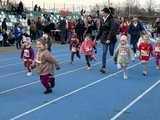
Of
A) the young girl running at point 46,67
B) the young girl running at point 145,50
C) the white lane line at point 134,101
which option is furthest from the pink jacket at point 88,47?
the young girl running at point 46,67

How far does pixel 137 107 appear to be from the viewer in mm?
11789

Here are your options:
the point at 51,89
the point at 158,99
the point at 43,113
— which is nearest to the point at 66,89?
the point at 51,89

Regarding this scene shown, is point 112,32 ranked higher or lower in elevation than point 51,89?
higher

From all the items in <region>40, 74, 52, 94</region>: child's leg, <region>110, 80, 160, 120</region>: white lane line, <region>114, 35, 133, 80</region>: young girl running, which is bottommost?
<region>110, 80, 160, 120</region>: white lane line

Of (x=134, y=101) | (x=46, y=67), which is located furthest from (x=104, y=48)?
(x=134, y=101)

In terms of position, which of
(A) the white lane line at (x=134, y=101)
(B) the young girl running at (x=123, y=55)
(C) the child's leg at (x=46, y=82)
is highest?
(B) the young girl running at (x=123, y=55)

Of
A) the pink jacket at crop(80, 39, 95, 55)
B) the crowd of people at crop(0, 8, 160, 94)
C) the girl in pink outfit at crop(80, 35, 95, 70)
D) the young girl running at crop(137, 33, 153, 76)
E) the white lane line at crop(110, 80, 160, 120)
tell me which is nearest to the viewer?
the white lane line at crop(110, 80, 160, 120)

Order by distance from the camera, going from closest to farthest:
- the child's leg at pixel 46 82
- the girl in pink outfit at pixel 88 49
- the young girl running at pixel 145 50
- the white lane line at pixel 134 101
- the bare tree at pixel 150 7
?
the white lane line at pixel 134 101
the child's leg at pixel 46 82
the young girl running at pixel 145 50
the girl in pink outfit at pixel 88 49
the bare tree at pixel 150 7

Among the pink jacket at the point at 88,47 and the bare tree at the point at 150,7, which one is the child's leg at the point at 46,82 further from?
the bare tree at the point at 150,7

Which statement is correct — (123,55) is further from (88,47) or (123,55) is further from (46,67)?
(46,67)

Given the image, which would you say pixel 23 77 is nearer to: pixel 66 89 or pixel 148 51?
pixel 66 89

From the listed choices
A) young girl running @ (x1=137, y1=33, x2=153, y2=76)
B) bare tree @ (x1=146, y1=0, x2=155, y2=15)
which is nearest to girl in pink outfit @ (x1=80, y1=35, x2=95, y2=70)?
young girl running @ (x1=137, y1=33, x2=153, y2=76)

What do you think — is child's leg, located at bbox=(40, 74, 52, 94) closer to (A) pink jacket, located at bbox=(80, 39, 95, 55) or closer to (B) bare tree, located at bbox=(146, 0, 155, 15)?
(A) pink jacket, located at bbox=(80, 39, 95, 55)

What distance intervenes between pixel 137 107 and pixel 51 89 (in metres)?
3.00
